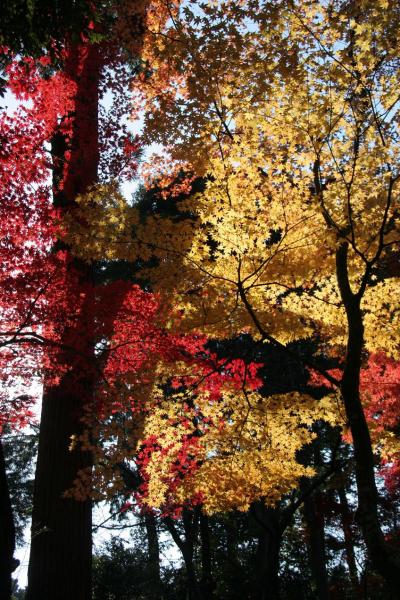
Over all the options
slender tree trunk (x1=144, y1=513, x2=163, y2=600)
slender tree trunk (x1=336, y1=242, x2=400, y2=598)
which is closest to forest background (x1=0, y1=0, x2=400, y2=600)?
slender tree trunk (x1=336, y1=242, x2=400, y2=598)

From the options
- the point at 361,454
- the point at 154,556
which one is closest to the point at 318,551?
the point at 154,556

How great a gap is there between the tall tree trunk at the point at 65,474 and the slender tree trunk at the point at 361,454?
12.9 feet

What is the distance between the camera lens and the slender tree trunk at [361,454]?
4082 mm

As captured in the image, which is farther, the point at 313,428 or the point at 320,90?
the point at 313,428

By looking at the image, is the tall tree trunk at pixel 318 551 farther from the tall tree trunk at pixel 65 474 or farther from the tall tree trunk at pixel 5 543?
the tall tree trunk at pixel 5 543

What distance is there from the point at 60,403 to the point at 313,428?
12526 millimetres

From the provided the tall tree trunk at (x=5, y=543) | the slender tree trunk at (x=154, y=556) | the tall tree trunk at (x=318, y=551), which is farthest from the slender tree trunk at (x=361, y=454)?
the slender tree trunk at (x=154, y=556)

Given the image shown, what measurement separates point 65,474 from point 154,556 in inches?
566

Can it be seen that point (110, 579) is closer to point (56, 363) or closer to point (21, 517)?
point (21, 517)

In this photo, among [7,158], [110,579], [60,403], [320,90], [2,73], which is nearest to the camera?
[320,90]

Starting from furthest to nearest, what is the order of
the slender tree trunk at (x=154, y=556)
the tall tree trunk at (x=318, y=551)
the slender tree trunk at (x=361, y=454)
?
the slender tree trunk at (x=154, y=556), the tall tree trunk at (x=318, y=551), the slender tree trunk at (x=361, y=454)

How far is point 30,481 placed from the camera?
68.4ft

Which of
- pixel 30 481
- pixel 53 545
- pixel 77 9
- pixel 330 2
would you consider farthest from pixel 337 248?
pixel 30 481

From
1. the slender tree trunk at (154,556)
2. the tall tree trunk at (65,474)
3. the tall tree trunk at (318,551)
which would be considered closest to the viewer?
the tall tree trunk at (65,474)
